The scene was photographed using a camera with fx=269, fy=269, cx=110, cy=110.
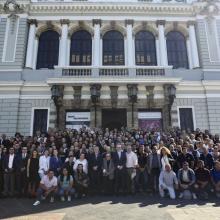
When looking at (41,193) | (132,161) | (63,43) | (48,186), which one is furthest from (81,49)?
(41,193)

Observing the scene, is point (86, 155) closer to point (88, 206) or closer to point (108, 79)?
point (88, 206)

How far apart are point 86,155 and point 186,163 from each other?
3.99 m

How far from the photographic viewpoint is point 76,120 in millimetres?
19109

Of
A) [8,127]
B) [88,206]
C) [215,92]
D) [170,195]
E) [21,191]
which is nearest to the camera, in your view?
[88,206]

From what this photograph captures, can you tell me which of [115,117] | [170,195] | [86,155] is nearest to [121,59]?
[115,117]

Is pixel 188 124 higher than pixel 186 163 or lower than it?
higher

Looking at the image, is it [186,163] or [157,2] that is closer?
[186,163]

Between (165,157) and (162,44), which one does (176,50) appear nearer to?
(162,44)

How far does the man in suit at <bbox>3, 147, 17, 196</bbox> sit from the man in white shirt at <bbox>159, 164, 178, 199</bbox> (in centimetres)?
572

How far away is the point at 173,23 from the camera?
2167 cm

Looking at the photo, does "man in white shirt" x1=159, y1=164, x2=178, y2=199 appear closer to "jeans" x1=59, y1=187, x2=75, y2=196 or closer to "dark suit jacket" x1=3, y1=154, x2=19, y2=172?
"jeans" x1=59, y1=187, x2=75, y2=196

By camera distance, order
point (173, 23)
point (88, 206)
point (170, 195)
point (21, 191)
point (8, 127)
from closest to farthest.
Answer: point (88, 206), point (170, 195), point (21, 191), point (8, 127), point (173, 23)

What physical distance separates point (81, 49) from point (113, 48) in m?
2.53

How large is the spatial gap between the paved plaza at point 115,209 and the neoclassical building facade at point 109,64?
9721 millimetres
